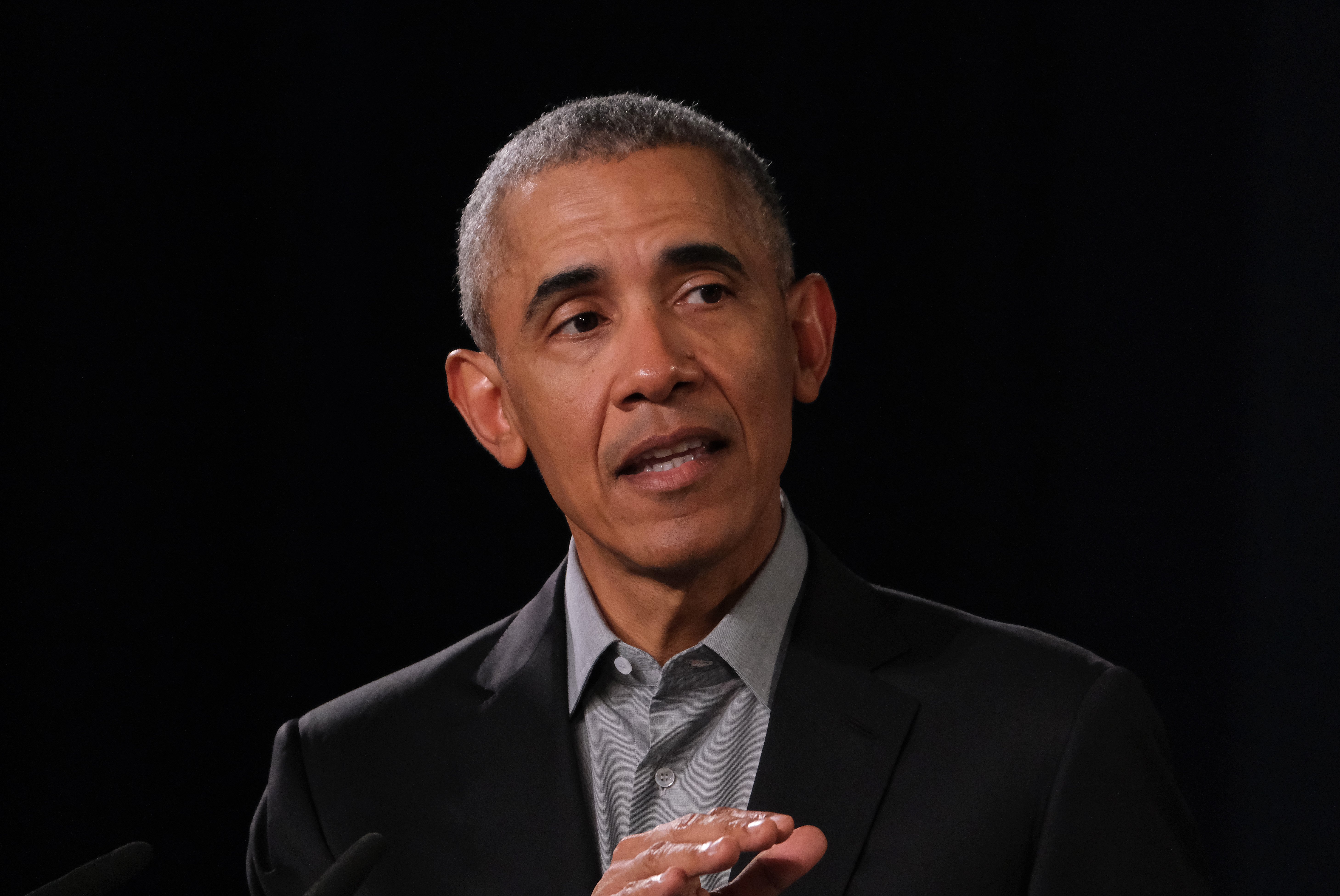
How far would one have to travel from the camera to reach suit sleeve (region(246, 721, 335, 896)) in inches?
60.3

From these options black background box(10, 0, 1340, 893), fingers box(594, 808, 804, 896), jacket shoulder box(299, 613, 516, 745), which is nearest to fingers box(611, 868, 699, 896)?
fingers box(594, 808, 804, 896)

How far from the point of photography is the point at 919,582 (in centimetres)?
227

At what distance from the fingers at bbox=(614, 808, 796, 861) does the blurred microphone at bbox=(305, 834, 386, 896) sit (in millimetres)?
192

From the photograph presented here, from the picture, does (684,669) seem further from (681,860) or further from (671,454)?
(681,860)

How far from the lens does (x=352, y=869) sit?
1.08 m

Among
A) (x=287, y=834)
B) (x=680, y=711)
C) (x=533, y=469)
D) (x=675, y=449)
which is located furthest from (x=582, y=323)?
(x=533, y=469)

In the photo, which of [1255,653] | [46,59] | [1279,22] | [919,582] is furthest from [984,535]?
[46,59]

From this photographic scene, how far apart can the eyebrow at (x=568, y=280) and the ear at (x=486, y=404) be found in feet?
0.55

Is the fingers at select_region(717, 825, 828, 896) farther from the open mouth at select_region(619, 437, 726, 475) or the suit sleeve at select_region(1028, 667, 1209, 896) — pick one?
the open mouth at select_region(619, 437, 726, 475)

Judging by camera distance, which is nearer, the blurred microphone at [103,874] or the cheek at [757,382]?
the blurred microphone at [103,874]

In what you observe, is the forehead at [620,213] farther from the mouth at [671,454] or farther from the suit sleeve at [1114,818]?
the suit sleeve at [1114,818]

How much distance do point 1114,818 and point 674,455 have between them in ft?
1.77

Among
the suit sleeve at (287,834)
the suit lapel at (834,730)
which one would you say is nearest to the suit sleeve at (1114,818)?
the suit lapel at (834,730)

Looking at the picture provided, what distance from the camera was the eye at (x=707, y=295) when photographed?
1.45 metres
